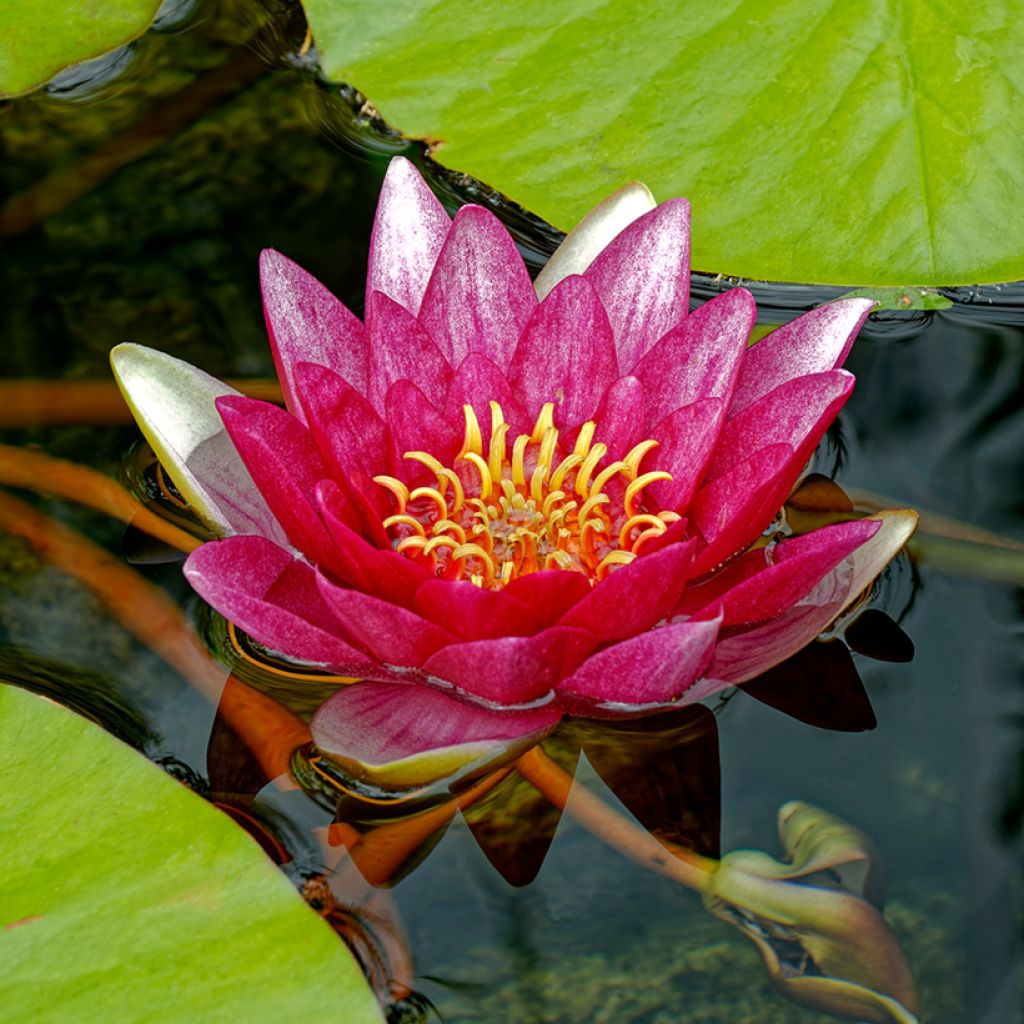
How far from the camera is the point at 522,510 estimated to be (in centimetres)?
193

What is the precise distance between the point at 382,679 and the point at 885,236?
133cm

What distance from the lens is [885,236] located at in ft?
7.73

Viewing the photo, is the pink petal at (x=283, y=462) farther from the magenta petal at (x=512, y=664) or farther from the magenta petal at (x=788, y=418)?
the magenta petal at (x=788, y=418)

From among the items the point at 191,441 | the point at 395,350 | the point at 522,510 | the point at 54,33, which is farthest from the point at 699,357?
the point at 54,33

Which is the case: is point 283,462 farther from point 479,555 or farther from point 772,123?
point 772,123

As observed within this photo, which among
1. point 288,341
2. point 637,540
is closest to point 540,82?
point 288,341

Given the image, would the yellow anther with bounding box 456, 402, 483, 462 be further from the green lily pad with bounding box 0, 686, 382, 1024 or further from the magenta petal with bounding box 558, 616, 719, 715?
the green lily pad with bounding box 0, 686, 382, 1024

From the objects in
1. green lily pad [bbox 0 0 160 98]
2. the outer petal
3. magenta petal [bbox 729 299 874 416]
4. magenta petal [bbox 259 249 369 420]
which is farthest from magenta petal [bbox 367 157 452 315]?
green lily pad [bbox 0 0 160 98]

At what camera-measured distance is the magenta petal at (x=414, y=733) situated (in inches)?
65.4

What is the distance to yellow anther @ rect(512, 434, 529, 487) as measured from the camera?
6.29ft

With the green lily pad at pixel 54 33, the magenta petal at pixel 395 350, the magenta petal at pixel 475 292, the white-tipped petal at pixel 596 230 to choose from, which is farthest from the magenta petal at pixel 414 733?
the green lily pad at pixel 54 33

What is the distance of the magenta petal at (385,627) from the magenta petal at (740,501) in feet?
1.37

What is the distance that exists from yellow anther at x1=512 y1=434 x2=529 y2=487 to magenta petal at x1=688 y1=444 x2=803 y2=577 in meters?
0.27

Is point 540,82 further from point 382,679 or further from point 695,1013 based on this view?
point 695,1013
